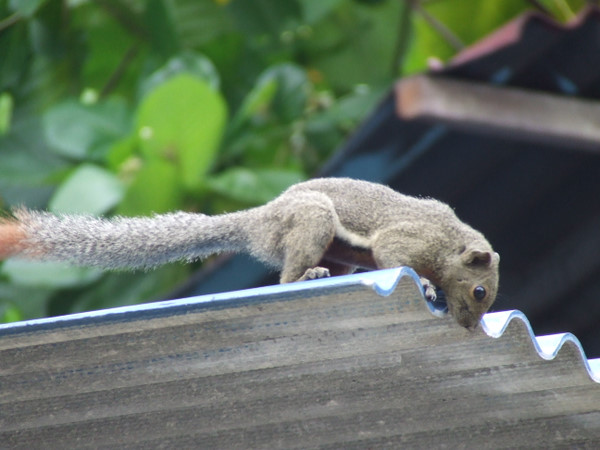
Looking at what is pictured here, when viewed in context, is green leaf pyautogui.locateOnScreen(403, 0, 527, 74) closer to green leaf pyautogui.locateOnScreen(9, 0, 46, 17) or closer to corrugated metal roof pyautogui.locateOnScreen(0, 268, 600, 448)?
green leaf pyautogui.locateOnScreen(9, 0, 46, 17)

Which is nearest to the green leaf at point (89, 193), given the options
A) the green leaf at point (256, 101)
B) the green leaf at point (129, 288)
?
the green leaf at point (129, 288)

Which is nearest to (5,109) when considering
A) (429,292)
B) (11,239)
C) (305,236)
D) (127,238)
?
(127,238)

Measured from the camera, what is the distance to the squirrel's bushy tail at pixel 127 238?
2.55m

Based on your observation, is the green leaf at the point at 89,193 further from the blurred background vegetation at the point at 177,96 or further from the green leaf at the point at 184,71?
the green leaf at the point at 184,71

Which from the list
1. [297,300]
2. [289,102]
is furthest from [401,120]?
[289,102]

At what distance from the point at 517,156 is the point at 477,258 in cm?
108

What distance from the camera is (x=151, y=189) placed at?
3.91 meters

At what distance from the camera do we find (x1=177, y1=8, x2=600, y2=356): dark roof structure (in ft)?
10.0

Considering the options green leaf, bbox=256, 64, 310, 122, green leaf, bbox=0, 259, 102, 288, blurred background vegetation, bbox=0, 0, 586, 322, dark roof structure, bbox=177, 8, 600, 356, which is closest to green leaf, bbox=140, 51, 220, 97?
blurred background vegetation, bbox=0, 0, 586, 322

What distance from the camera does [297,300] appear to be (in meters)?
1.65

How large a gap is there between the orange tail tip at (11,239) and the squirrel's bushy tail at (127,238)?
0.14ft

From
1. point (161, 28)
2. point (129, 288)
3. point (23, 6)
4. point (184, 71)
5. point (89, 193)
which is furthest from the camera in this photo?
point (161, 28)

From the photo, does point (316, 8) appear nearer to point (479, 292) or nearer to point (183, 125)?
point (183, 125)

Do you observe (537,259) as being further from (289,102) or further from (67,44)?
(67,44)
